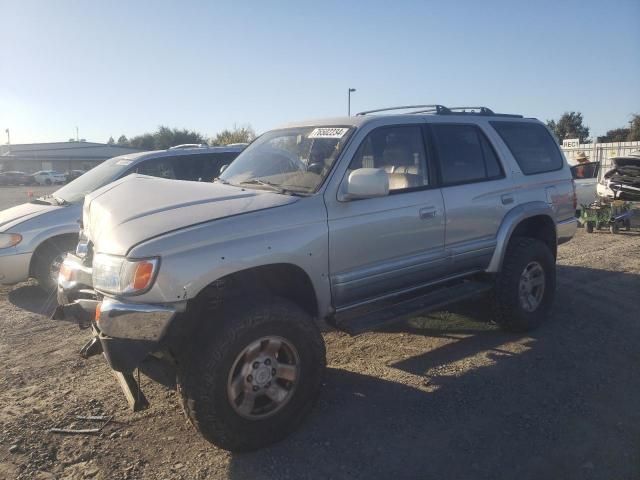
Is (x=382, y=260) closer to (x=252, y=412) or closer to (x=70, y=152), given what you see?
(x=252, y=412)

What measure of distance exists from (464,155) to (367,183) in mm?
1593

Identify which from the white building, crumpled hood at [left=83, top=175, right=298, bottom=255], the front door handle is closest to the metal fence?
the front door handle

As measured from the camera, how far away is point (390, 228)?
3984 mm

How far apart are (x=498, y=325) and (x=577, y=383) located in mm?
1204

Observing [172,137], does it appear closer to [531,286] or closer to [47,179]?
[47,179]

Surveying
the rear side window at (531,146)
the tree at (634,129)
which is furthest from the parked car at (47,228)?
the tree at (634,129)

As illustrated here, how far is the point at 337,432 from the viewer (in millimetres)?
3445

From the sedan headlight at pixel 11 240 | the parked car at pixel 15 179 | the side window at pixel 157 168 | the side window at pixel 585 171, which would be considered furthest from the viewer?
the parked car at pixel 15 179

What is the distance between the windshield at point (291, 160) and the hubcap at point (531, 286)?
7.78 ft

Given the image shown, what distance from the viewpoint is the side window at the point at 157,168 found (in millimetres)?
7441

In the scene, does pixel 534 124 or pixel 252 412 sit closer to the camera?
pixel 252 412

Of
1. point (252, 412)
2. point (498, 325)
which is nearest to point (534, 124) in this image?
point (498, 325)

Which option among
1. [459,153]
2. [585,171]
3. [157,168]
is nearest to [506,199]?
[459,153]

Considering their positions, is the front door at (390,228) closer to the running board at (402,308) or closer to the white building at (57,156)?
the running board at (402,308)
